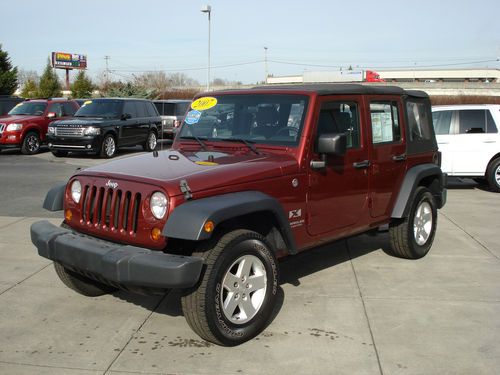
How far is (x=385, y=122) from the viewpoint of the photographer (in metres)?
5.61

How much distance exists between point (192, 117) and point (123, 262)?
2.19 metres

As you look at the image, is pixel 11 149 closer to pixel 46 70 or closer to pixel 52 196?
pixel 52 196

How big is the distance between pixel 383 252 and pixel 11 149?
1670 cm

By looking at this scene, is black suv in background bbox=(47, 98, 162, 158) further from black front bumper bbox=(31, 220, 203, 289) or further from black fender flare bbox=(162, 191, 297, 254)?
black fender flare bbox=(162, 191, 297, 254)

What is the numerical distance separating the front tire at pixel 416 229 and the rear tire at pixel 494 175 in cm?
574

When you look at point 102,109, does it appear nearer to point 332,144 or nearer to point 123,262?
point 332,144

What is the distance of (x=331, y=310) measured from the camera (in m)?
4.60

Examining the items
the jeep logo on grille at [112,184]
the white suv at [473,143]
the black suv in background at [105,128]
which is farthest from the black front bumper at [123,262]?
the black suv in background at [105,128]

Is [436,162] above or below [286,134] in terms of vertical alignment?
below

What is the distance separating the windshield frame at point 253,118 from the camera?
15.3ft

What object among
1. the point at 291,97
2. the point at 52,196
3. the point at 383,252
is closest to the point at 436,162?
the point at 383,252

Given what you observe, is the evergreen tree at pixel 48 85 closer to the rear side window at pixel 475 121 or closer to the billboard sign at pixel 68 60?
the billboard sign at pixel 68 60

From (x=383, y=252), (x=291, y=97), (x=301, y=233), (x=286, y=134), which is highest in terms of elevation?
(x=291, y=97)

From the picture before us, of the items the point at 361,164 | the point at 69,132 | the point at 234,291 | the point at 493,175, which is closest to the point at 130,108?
the point at 69,132
